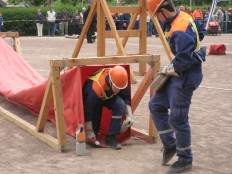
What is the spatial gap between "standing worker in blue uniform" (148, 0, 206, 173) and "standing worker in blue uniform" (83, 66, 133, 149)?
2.69 ft

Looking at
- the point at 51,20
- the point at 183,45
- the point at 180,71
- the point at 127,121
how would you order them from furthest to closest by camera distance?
the point at 51,20 < the point at 127,121 < the point at 180,71 < the point at 183,45

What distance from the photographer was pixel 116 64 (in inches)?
267

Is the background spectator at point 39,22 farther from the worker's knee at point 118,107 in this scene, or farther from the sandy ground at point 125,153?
the worker's knee at point 118,107

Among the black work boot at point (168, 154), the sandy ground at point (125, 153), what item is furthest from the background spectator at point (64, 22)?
the black work boot at point (168, 154)

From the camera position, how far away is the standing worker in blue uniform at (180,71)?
5.40m

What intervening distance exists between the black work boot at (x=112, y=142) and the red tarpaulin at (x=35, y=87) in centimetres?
24

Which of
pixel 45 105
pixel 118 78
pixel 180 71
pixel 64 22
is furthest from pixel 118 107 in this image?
pixel 64 22

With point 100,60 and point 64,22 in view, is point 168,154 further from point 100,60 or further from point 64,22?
point 64,22

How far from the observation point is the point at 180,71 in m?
5.47

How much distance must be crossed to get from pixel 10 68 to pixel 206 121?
4090mm

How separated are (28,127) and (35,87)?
0.89 metres

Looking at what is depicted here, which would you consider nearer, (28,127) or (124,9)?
(28,127)

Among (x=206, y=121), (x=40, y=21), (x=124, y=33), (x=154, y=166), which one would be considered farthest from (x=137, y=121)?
(x=40, y=21)

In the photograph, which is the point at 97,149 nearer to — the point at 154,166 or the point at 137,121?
the point at 154,166
